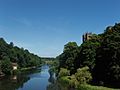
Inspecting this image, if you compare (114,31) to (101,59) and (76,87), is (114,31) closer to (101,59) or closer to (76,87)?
(101,59)

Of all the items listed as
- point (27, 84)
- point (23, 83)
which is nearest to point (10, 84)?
point (27, 84)

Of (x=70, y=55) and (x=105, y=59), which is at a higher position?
(x=70, y=55)

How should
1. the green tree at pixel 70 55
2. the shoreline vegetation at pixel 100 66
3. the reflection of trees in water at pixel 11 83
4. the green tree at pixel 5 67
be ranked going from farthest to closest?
the green tree at pixel 5 67, the green tree at pixel 70 55, the reflection of trees in water at pixel 11 83, the shoreline vegetation at pixel 100 66

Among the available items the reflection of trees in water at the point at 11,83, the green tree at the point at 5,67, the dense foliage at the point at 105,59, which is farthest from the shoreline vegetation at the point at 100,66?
the green tree at the point at 5,67

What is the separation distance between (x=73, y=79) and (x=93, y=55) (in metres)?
8.17

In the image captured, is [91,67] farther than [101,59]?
Yes

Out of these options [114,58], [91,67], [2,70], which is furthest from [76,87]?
[2,70]

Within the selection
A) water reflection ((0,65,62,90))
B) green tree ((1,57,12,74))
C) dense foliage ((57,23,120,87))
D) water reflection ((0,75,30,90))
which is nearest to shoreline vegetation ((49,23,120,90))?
dense foliage ((57,23,120,87))

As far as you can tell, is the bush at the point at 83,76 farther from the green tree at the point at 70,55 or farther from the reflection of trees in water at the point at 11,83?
the green tree at the point at 70,55

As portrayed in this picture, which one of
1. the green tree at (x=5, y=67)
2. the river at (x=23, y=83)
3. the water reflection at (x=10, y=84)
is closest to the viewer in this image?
the water reflection at (x=10, y=84)

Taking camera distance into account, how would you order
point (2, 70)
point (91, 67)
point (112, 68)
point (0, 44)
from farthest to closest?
point (0, 44), point (2, 70), point (91, 67), point (112, 68)

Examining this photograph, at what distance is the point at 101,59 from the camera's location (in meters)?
68.8

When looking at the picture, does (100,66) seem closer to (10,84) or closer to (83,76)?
(83,76)

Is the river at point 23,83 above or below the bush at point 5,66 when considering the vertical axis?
below
